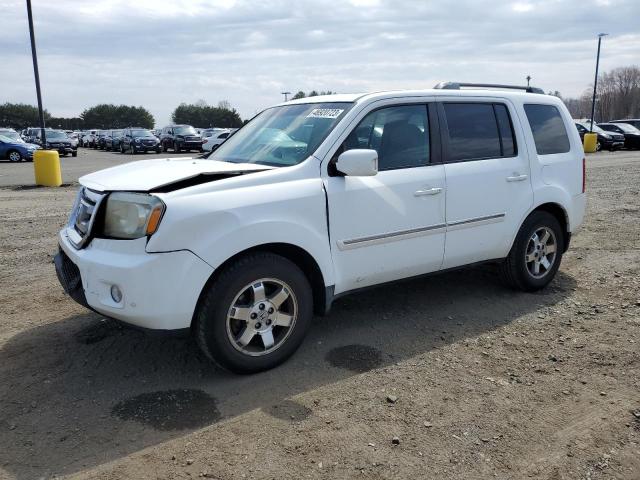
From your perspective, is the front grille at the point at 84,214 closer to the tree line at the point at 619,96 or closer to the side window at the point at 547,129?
the side window at the point at 547,129

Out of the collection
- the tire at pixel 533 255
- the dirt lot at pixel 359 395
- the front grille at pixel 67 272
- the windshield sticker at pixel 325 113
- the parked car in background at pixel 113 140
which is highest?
the parked car in background at pixel 113 140

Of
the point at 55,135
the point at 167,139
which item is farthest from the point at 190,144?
the point at 55,135

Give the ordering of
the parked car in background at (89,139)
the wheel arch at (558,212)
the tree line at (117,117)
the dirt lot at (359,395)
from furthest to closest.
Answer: the tree line at (117,117) → the parked car in background at (89,139) → the wheel arch at (558,212) → the dirt lot at (359,395)

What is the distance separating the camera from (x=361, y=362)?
394cm

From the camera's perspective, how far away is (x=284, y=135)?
4.38 m

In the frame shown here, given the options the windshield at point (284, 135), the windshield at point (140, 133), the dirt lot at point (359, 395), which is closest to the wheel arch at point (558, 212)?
the dirt lot at point (359, 395)

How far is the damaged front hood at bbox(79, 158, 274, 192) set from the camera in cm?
349

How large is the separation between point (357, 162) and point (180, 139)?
104 ft

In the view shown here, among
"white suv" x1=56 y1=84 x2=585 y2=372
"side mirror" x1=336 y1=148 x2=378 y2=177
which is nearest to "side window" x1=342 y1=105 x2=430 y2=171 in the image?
"white suv" x1=56 y1=84 x2=585 y2=372

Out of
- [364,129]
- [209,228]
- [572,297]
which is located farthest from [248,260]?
[572,297]

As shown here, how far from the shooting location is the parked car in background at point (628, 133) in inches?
1227

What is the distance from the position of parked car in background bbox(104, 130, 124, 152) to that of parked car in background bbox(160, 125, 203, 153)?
4433mm

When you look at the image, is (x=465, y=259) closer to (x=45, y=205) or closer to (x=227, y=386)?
(x=227, y=386)

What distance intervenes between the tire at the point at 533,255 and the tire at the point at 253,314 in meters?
2.27
